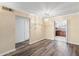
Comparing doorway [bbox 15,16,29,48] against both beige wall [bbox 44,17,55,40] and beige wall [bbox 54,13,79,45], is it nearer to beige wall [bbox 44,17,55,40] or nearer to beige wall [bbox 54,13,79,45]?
beige wall [bbox 44,17,55,40]

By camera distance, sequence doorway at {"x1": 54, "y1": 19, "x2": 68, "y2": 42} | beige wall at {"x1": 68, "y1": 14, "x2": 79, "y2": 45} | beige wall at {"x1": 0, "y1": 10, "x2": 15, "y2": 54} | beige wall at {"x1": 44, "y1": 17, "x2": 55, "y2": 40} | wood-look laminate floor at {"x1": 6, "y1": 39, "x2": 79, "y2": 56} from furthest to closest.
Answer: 1. beige wall at {"x1": 44, "y1": 17, "x2": 55, "y2": 40}
2. doorway at {"x1": 54, "y1": 19, "x2": 68, "y2": 42}
3. beige wall at {"x1": 68, "y1": 14, "x2": 79, "y2": 45}
4. wood-look laminate floor at {"x1": 6, "y1": 39, "x2": 79, "y2": 56}
5. beige wall at {"x1": 0, "y1": 10, "x2": 15, "y2": 54}

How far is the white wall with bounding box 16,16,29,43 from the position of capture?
6.26 m

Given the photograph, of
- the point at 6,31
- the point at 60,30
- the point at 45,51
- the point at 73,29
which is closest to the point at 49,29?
the point at 60,30

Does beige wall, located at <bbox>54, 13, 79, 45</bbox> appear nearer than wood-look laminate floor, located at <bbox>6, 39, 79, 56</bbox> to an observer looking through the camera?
No

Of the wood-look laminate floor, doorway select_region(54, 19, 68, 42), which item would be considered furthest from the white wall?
doorway select_region(54, 19, 68, 42)

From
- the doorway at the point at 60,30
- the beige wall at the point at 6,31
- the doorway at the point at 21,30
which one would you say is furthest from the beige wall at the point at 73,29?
the beige wall at the point at 6,31

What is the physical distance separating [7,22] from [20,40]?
296 cm

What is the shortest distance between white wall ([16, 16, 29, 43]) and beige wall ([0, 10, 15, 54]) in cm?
214

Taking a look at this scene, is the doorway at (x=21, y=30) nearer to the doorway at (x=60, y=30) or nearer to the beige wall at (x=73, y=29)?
the doorway at (x=60, y=30)

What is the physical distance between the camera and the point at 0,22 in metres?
3.45

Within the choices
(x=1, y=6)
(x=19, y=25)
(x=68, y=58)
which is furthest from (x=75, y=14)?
(x=68, y=58)

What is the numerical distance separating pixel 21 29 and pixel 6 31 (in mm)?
2922

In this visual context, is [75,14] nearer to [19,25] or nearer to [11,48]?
[19,25]

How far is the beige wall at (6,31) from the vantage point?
11.6 feet
